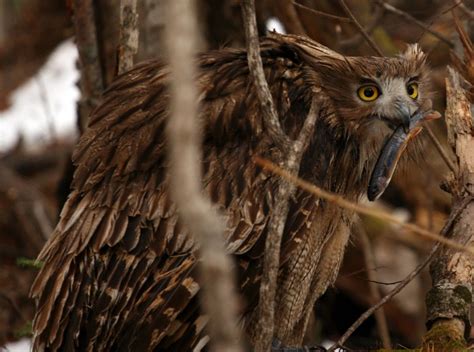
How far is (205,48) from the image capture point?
6.85m

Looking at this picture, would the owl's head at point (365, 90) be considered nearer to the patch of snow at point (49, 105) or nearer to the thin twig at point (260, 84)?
the thin twig at point (260, 84)

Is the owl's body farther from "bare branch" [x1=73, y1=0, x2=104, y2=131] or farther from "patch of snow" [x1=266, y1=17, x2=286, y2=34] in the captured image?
"patch of snow" [x1=266, y1=17, x2=286, y2=34]

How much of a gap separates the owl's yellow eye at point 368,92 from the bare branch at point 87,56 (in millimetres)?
1784

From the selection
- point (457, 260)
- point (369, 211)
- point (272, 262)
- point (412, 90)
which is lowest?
point (457, 260)

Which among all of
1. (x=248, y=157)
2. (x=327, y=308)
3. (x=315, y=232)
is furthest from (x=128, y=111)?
(x=327, y=308)

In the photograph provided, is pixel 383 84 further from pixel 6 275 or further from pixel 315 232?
pixel 6 275

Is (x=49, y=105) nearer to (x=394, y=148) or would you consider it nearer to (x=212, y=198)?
(x=212, y=198)

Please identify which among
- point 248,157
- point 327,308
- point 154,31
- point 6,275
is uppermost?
point 154,31

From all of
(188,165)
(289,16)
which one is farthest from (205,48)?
(188,165)

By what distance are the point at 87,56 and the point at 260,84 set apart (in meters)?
2.08

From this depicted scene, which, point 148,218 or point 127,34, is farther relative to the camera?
point 127,34

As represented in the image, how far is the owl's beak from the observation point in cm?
446

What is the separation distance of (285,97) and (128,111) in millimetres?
734

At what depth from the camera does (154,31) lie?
20.5 feet
